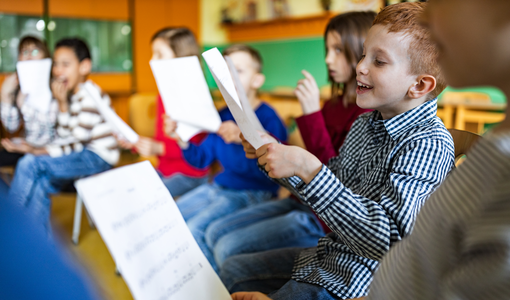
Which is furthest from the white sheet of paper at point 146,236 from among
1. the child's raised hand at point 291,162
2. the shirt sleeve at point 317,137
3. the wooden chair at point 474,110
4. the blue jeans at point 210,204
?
the wooden chair at point 474,110

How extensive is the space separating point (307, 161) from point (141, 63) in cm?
511

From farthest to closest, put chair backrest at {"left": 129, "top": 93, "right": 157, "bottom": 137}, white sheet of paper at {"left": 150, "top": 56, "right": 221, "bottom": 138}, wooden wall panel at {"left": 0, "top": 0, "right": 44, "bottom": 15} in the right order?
wooden wall panel at {"left": 0, "top": 0, "right": 44, "bottom": 15}, chair backrest at {"left": 129, "top": 93, "right": 157, "bottom": 137}, white sheet of paper at {"left": 150, "top": 56, "right": 221, "bottom": 138}

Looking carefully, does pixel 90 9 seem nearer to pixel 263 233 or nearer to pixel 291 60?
pixel 291 60

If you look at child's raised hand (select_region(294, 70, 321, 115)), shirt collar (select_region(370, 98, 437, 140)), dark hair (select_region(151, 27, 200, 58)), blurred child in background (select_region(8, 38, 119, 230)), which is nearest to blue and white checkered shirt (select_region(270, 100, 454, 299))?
shirt collar (select_region(370, 98, 437, 140))

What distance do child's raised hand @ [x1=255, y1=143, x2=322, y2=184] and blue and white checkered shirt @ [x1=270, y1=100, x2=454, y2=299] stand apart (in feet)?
0.07

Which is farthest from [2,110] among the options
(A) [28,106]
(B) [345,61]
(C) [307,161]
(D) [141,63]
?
(D) [141,63]

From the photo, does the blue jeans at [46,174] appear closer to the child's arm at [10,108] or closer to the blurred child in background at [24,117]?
the blurred child in background at [24,117]

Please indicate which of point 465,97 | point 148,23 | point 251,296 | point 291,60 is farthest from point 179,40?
point 148,23

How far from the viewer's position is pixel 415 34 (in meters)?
0.75

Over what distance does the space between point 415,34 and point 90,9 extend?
5096 millimetres

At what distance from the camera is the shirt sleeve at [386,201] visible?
0.66m

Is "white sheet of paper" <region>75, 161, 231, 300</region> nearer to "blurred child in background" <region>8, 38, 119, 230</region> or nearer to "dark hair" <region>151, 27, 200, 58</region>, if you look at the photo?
"dark hair" <region>151, 27, 200, 58</region>

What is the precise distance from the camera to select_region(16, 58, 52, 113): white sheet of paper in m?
1.98

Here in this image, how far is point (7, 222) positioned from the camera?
0.32 m
